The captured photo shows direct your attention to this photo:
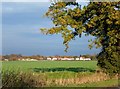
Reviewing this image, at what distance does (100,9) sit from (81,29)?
274 centimetres

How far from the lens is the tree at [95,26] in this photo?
110ft

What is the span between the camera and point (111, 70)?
3447 cm

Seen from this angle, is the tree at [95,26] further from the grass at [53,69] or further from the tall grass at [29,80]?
the tall grass at [29,80]

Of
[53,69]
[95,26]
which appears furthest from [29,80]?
[53,69]

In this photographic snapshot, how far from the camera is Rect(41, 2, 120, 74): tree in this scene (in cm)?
3366

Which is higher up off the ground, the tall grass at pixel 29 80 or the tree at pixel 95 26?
the tree at pixel 95 26

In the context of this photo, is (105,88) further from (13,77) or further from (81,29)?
(81,29)

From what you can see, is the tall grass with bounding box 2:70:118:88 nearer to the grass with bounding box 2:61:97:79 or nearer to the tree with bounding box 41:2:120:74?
the grass with bounding box 2:61:97:79

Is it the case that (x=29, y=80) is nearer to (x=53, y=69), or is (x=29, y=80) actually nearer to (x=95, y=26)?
(x=95, y=26)

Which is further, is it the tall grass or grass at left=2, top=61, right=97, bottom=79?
grass at left=2, top=61, right=97, bottom=79

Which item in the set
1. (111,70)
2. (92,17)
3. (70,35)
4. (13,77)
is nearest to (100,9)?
(92,17)

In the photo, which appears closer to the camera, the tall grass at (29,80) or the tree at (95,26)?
the tall grass at (29,80)

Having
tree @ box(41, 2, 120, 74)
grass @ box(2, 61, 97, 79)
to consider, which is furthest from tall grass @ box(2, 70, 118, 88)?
tree @ box(41, 2, 120, 74)

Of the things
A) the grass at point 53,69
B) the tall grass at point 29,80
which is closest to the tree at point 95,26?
the grass at point 53,69
